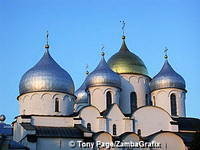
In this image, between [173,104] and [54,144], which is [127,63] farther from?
[54,144]

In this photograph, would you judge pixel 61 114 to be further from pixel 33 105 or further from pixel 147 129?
pixel 147 129

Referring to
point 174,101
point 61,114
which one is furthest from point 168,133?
point 61,114

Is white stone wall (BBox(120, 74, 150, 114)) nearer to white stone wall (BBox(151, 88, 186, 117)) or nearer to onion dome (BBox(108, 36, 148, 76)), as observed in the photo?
Result: onion dome (BBox(108, 36, 148, 76))

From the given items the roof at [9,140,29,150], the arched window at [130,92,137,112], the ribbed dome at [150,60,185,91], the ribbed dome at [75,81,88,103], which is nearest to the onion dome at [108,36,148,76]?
the ribbed dome at [150,60,185,91]

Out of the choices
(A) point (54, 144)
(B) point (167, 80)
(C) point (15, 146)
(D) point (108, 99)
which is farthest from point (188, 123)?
(C) point (15, 146)

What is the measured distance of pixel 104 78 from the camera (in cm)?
3859

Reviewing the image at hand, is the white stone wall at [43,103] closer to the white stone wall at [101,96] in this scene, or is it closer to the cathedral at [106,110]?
the cathedral at [106,110]

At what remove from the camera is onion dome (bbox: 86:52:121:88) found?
3859 centimetres

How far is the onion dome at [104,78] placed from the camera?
38594 mm

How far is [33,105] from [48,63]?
127 inches

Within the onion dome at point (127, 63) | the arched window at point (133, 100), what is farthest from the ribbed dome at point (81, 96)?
the arched window at point (133, 100)

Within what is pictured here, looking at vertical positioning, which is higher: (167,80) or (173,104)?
(167,80)

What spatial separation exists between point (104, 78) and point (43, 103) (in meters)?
4.86

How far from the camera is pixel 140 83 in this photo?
40.8m
